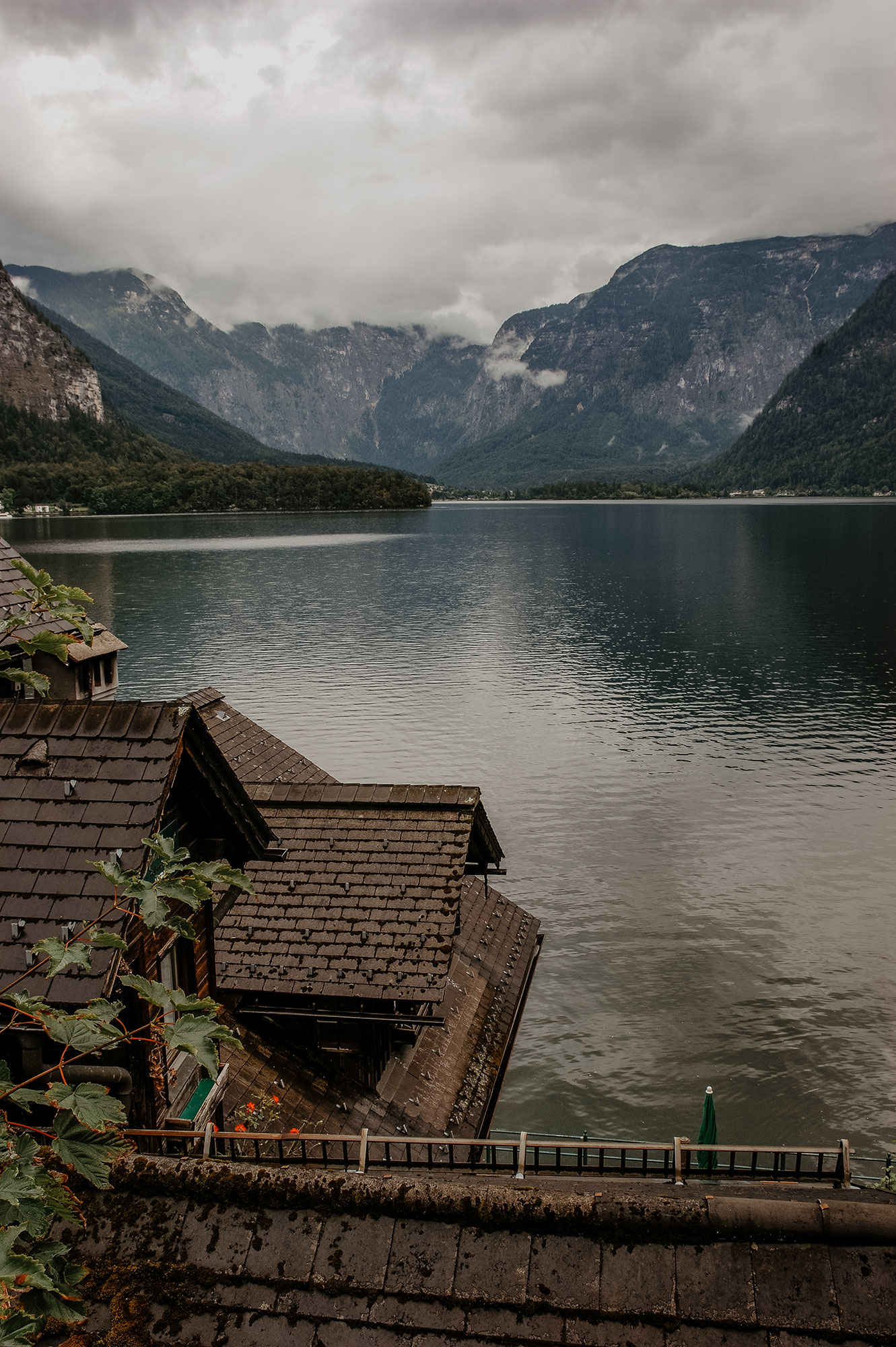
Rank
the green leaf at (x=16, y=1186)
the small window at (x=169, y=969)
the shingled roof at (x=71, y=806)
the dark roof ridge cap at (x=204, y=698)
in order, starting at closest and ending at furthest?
1. the green leaf at (x=16, y=1186)
2. the shingled roof at (x=71, y=806)
3. the small window at (x=169, y=969)
4. the dark roof ridge cap at (x=204, y=698)

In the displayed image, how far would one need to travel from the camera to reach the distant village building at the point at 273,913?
718cm

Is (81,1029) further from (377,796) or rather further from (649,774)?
(649,774)

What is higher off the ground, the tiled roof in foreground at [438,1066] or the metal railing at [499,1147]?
the metal railing at [499,1147]

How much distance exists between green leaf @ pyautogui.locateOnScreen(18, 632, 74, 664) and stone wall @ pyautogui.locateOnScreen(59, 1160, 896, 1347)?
11.6 ft

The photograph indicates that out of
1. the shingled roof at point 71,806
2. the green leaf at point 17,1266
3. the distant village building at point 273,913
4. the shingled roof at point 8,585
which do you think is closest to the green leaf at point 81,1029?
the green leaf at point 17,1266

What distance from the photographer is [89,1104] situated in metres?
4.76

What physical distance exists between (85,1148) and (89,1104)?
29cm

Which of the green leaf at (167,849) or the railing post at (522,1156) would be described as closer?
the green leaf at (167,849)

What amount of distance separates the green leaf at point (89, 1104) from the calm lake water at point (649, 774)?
17896mm

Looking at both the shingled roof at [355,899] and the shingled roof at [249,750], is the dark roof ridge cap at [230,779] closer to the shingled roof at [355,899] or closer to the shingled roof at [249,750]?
the shingled roof at [355,899]

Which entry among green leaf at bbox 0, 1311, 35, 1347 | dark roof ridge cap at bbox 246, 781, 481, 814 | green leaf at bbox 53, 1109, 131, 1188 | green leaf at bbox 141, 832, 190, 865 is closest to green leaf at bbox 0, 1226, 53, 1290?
green leaf at bbox 0, 1311, 35, 1347

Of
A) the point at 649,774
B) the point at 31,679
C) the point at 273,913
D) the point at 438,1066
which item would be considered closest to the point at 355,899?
the point at 273,913

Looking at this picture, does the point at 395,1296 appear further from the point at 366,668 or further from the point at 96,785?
the point at 366,668

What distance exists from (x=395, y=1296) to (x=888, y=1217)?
280 cm
